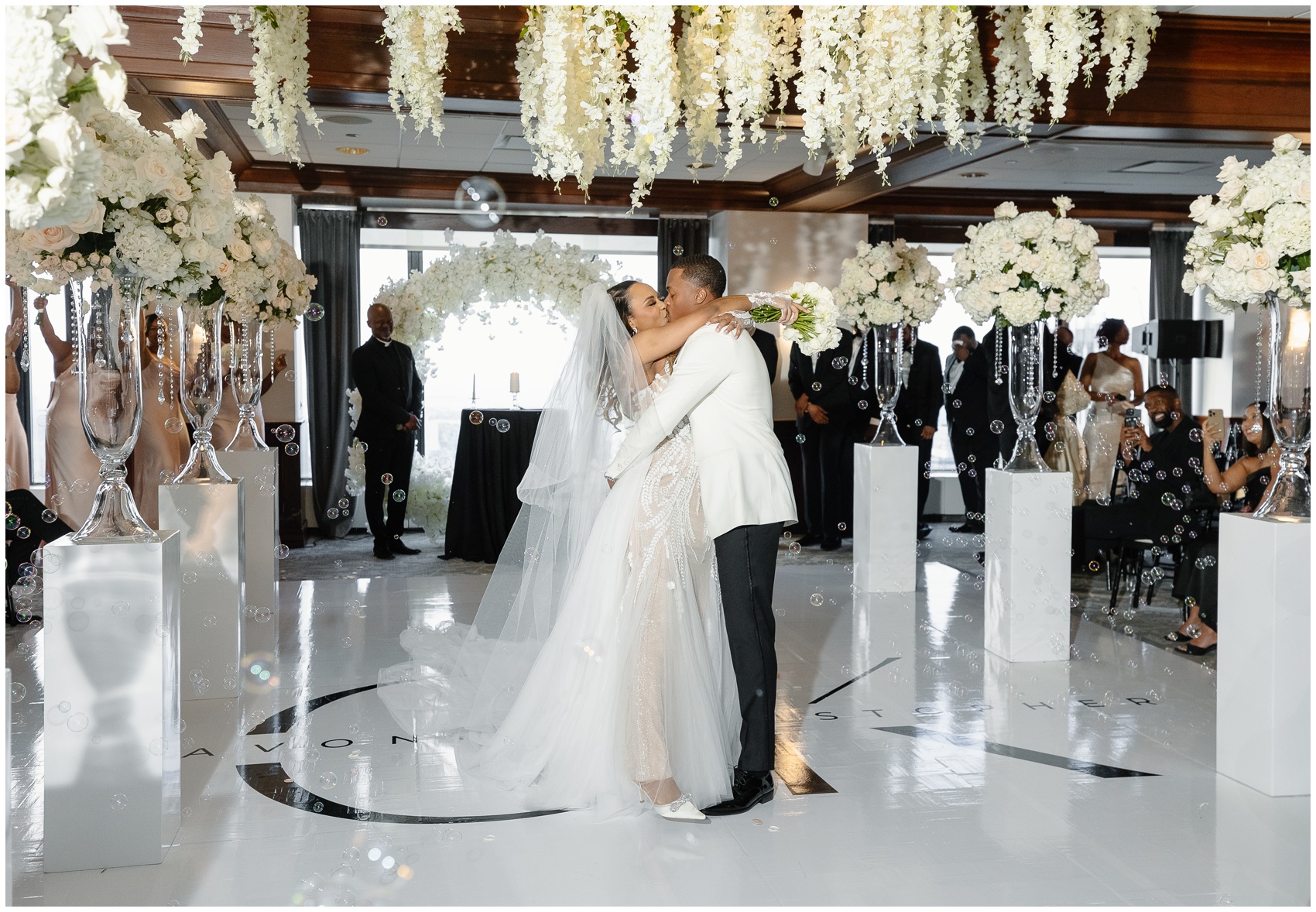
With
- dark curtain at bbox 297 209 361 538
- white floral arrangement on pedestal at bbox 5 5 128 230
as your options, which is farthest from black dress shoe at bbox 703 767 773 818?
dark curtain at bbox 297 209 361 538

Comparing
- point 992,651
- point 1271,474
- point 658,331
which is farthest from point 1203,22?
point 658,331

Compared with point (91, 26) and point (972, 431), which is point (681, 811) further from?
point (972, 431)

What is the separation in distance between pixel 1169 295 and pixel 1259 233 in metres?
8.68

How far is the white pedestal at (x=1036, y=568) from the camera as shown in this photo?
5387mm

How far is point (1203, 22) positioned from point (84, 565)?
17.9 ft

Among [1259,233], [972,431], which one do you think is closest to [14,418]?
[1259,233]

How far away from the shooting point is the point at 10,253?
9.75 feet

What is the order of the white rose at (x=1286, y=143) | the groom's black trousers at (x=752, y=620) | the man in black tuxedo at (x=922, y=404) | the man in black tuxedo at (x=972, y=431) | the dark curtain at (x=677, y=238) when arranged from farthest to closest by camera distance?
the dark curtain at (x=677, y=238)
the man in black tuxedo at (x=922, y=404)
the man in black tuxedo at (x=972, y=431)
the white rose at (x=1286, y=143)
the groom's black trousers at (x=752, y=620)

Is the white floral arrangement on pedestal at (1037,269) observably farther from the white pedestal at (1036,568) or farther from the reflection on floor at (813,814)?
the reflection on floor at (813,814)

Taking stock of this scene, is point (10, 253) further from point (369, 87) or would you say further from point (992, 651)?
point (992, 651)

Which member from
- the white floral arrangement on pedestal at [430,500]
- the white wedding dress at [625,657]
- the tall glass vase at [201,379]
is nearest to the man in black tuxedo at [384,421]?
the white floral arrangement on pedestal at [430,500]

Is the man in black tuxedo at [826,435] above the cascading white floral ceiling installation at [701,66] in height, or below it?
below

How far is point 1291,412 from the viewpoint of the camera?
3678 mm

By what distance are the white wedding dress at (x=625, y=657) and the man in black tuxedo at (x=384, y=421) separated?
16.9ft
